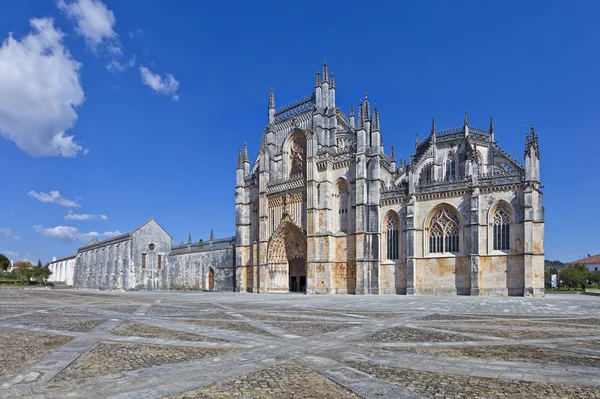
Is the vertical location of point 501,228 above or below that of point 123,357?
above

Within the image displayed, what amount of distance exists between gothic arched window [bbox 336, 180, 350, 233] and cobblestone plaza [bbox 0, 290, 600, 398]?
2613 cm

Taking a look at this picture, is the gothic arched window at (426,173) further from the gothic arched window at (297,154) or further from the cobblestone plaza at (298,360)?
the cobblestone plaza at (298,360)

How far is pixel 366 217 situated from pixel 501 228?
10.9m

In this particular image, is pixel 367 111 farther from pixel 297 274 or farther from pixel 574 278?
pixel 574 278

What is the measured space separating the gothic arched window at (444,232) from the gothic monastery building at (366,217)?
3.4 inches

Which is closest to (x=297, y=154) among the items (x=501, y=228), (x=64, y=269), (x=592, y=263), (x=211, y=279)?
(x=211, y=279)

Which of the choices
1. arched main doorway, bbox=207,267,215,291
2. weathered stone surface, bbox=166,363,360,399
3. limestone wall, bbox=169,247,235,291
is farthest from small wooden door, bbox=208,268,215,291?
weathered stone surface, bbox=166,363,360,399

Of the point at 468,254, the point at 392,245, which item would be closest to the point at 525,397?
the point at 468,254

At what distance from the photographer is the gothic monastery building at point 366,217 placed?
3209 centimetres

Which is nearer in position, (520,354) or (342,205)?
(520,354)

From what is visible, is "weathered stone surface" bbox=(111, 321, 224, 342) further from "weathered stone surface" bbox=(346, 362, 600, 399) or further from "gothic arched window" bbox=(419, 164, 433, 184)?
"gothic arched window" bbox=(419, 164, 433, 184)

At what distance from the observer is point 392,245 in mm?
37344

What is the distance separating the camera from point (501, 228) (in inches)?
1275

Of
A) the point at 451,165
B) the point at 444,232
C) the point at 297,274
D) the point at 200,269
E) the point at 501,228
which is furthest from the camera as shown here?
the point at 200,269
